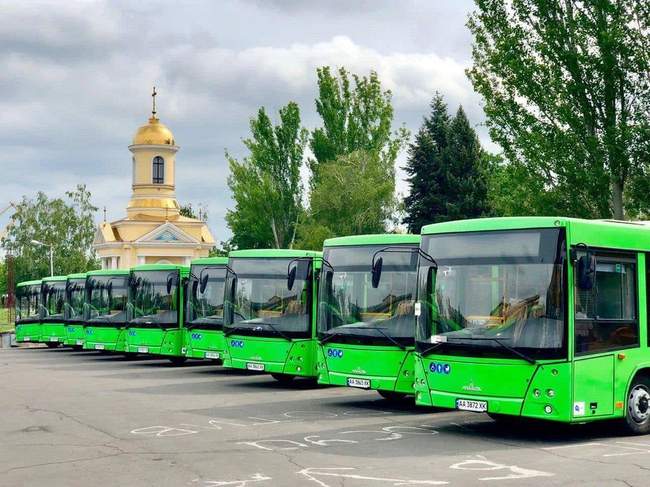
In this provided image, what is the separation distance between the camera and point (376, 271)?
15414mm

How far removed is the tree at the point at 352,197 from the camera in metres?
55.8

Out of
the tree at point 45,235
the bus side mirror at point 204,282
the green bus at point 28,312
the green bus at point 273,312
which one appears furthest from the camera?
the tree at point 45,235

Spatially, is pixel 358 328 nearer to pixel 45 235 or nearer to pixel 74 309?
pixel 74 309

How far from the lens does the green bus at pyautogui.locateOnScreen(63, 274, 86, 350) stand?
32.6 meters

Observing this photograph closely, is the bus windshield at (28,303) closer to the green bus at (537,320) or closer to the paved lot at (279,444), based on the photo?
the paved lot at (279,444)

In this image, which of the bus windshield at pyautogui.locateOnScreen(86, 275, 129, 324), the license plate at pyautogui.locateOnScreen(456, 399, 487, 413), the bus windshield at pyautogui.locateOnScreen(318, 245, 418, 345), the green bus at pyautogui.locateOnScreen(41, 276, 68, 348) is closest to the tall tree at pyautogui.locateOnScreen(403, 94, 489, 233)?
the green bus at pyautogui.locateOnScreen(41, 276, 68, 348)

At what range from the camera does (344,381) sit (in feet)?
51.6

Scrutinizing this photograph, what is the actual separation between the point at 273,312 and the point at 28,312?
70.0 feet

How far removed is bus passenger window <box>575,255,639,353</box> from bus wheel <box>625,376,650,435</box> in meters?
0.56

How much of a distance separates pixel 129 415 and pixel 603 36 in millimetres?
19105

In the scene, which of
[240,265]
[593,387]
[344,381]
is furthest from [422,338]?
[240,265]

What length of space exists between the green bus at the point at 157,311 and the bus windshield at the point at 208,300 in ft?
5.57

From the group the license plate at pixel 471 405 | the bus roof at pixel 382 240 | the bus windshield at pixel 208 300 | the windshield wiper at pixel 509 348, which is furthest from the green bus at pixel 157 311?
the windshield wiper at pixel 509 348

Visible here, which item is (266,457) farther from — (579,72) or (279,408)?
(579,72)
